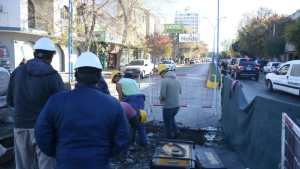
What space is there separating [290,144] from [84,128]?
297 cm

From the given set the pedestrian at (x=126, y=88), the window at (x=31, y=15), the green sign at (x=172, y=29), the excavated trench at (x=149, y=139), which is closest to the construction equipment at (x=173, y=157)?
the excavated trench at (x=149, y=139)

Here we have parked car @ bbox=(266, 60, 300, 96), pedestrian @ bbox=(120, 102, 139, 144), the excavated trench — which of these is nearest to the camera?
the excavated trench

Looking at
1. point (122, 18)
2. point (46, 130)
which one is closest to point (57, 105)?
point (46, 130)

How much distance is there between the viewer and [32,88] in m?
4.92

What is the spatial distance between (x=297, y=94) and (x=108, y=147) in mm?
19332

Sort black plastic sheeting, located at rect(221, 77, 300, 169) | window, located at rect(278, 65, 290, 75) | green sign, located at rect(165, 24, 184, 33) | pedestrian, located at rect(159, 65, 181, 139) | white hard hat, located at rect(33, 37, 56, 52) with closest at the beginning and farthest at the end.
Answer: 1. white hard hat, located at rect(33, 37, 56, 52)
2. black plastic sheeting, located at rect(221, 77, 300, 169)
3. pedestrian, located at rect(159, 65, 181, 139)
4. window, located at rect(278, 65, 290, 75)
5. green sign, located at rect(165, 24, 184, 33)

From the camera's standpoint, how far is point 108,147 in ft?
10.8

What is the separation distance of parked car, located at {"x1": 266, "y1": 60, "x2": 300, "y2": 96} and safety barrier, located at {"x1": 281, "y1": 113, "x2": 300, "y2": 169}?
1620 centimetres

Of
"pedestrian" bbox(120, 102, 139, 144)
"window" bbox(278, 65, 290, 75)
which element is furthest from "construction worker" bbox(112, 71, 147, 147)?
"window" bbox(278, 65, 290, 75)

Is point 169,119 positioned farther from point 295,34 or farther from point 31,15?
point 295,34

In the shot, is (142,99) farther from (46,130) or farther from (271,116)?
(46,130)

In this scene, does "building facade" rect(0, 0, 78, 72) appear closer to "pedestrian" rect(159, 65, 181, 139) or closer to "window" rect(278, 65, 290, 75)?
"window" rect(278, 65, 290, 75)

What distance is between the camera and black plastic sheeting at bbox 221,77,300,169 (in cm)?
603

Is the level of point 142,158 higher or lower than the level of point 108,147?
lower
